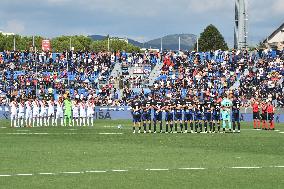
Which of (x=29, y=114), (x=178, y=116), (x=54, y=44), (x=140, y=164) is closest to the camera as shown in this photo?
(x=140, y=164)

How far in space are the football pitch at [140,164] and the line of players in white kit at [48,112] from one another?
19.3 meters

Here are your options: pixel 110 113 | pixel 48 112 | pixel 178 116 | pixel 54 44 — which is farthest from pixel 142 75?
pixel 54 44

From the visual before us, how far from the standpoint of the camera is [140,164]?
2180 centimetres

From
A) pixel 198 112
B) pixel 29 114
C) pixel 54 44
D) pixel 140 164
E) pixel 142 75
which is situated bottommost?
pixel 140 164

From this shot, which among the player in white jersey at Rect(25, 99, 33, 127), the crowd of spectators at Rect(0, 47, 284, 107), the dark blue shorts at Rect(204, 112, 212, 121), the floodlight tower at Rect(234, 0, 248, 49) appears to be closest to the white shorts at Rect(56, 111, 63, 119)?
the player in white jersey at Rect(25, 99, 33, 127)

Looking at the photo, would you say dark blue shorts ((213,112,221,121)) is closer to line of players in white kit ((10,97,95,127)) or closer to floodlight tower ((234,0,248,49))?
line of players in white kit ((10,97,95,127))

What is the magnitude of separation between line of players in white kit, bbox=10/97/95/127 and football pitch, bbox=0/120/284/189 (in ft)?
63.4

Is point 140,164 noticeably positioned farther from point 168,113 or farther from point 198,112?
point 198,112

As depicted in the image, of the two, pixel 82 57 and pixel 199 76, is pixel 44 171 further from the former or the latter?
pixel 82 57

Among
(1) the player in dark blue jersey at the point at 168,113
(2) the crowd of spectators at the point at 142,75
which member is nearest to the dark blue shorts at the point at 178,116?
(1) the player in dark blue jersey at the point at 168,113

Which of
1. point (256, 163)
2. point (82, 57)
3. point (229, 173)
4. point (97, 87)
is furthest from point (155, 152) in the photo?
point (82, 57)

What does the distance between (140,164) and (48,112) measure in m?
31.8

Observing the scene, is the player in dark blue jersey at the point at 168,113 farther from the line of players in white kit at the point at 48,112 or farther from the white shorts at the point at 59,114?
the white shorts at the point at 59,114

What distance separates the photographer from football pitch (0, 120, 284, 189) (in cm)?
1731
